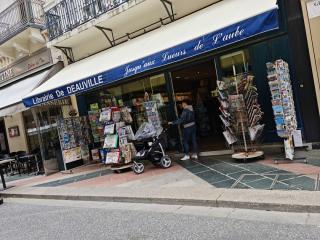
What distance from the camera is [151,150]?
9.90 meters

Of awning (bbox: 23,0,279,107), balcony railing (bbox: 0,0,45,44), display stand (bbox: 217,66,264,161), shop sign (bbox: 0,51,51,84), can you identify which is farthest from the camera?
shop sign (bbox: 0,51,51,84)

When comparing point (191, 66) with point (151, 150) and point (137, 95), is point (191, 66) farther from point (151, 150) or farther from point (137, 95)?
point (151, 150)

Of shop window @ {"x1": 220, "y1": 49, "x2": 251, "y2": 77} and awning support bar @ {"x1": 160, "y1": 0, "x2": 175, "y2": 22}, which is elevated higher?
awning support bar @ {"x1": 160, "y1": 0, "x2": 175, "y2": 22}

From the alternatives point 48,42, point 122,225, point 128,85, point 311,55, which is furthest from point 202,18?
point 48,42

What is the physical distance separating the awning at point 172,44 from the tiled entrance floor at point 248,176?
8.74 ft

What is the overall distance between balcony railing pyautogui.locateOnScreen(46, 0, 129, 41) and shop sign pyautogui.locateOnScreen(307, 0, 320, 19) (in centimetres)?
547

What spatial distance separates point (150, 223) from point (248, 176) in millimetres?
2455

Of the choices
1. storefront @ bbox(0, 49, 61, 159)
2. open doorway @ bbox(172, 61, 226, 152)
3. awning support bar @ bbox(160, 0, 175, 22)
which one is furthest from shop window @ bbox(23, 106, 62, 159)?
awning support bar @ bbox(160, 0, 175, 22)

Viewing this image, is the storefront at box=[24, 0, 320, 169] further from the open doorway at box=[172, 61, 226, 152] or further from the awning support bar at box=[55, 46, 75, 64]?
the awning support bar at box=[55, 46, 75, 64]

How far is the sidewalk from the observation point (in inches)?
233

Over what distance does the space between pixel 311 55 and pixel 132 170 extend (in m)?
5.63

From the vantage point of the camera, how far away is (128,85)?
43.1ft

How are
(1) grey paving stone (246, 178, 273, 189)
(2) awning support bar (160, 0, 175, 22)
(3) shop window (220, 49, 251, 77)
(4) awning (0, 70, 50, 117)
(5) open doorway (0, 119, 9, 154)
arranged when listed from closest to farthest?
(1) grey paving stone (246, 178, 273, 189) → (3) shop window (220, 49, 251, 77) → (2) awning support bar (160, 0, 175, 22) → (4) awning (0, 70, 50, 117) → (5) open doorway (0, 119, 9, 154)

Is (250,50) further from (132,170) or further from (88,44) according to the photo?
(88,44)
